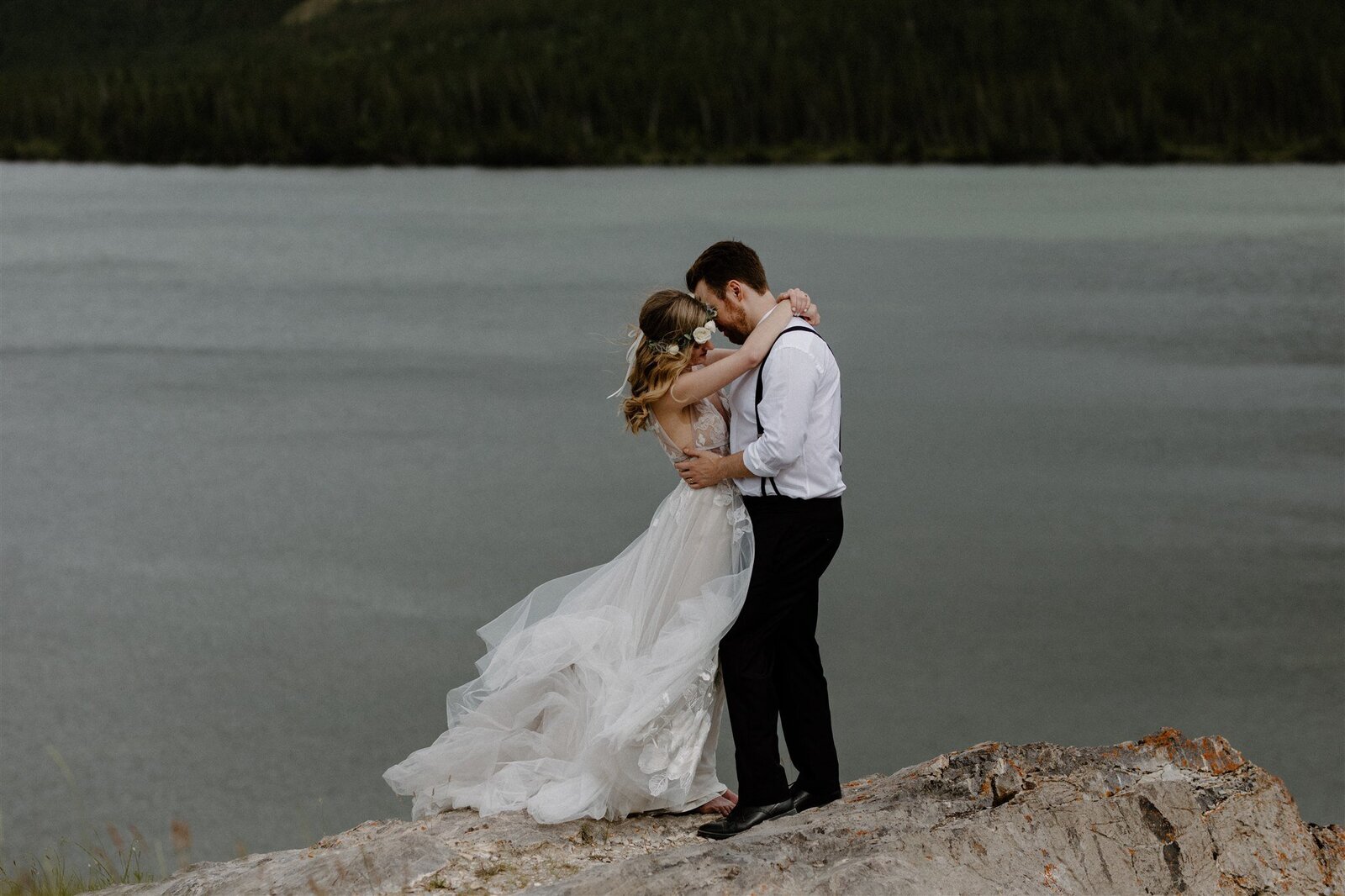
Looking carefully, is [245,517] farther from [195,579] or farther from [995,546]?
[995,546]

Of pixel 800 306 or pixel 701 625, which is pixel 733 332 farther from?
pixel 701 625

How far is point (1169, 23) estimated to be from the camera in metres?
117

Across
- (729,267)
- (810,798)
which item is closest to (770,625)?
(810,798)

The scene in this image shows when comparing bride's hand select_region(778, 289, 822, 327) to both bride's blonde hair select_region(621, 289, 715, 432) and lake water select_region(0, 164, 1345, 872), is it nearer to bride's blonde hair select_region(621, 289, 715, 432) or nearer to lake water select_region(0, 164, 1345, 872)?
bride's blonde hair select_region(621, 289, 715, 432)

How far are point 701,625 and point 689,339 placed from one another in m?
0.90

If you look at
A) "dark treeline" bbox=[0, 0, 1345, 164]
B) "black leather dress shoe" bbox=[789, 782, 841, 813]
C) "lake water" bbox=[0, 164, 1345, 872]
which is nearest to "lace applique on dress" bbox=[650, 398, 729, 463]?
"lake water" bbox=[0, 164, 1345, 872]

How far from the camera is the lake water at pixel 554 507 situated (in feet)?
32.7

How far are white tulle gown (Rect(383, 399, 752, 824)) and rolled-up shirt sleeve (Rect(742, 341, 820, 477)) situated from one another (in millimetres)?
393

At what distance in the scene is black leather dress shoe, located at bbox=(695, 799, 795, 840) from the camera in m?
4.55

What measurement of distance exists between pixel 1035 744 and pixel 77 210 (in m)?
56.0

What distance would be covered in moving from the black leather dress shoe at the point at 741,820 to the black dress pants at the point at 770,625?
0.03 metres

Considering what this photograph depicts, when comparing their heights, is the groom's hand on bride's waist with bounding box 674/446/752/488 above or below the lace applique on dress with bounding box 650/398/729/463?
below

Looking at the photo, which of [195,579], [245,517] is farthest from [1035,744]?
[245,517]

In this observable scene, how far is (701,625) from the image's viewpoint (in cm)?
471
